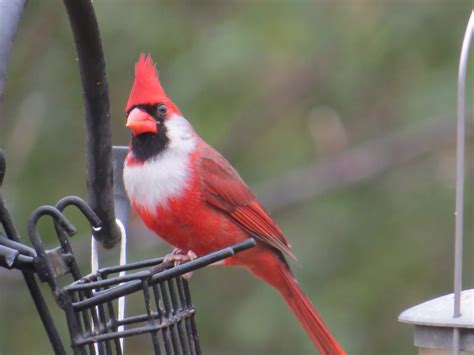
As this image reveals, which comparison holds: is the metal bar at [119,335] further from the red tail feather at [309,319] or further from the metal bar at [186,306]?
the red tail feather at [309,319]

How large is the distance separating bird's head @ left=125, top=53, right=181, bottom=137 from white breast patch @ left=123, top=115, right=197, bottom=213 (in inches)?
2.5

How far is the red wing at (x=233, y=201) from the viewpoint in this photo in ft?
11.4

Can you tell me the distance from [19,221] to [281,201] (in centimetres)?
147

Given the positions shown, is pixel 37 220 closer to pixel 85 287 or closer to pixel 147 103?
pixel 85 287

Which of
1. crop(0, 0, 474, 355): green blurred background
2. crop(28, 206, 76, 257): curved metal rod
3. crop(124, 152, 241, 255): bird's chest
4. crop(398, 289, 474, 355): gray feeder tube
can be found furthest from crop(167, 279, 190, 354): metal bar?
crop(0, 0, 474, 355): green blurred background

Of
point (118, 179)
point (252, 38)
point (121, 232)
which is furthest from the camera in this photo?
point (252, 38)

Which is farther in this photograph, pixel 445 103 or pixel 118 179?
pixel 445 103

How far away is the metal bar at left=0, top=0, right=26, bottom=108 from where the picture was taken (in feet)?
7.06

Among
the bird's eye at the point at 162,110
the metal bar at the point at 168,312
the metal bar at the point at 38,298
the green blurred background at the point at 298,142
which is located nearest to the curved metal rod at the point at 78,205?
the metal bar at the point at 38,298

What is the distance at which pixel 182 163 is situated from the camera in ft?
11.2

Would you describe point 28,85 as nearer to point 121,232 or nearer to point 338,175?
point 338,175

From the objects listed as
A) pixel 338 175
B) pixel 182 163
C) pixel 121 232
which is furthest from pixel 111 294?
pixel 338 175

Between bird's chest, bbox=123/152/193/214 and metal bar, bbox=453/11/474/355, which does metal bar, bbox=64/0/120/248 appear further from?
metal bar, bbox=453/11/474/355

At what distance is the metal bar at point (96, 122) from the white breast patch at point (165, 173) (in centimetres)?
58
